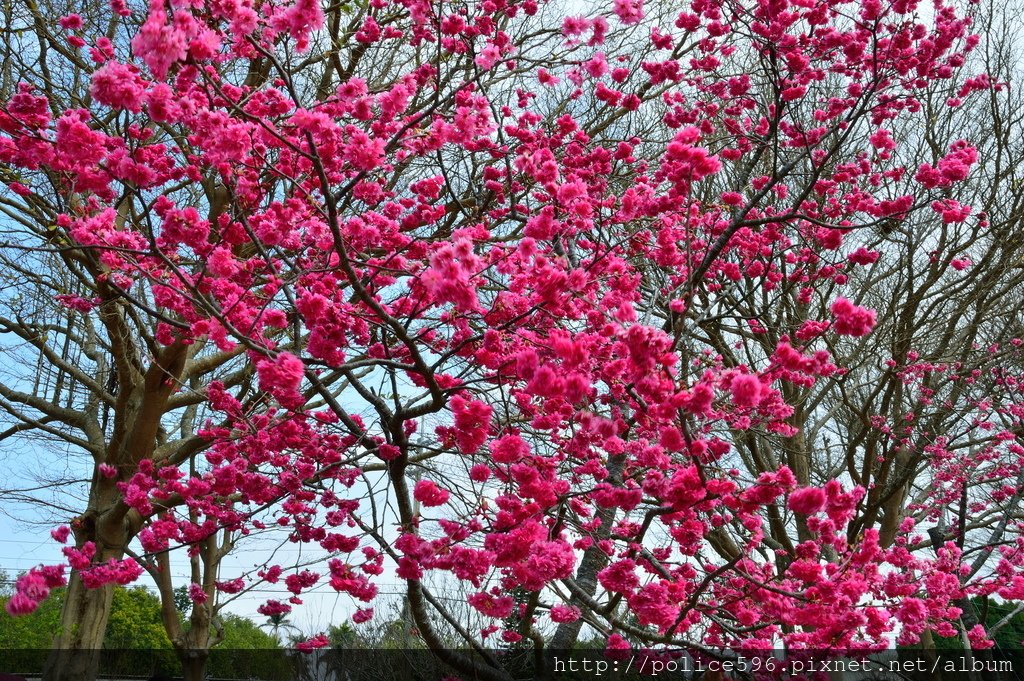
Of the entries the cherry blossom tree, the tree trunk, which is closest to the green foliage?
the tree trunk

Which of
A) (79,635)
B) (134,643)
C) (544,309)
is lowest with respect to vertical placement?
(134,643)

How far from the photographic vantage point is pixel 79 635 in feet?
25.3

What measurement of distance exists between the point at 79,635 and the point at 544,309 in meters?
7.38

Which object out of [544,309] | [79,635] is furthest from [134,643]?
[544,309]

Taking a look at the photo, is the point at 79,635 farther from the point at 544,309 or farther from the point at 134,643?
the point at 134,643

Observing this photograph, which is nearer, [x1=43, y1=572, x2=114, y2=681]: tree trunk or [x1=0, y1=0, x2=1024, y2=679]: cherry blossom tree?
[x1=0, y1=0, x2=1024, y2=679]: cherry blossom tree

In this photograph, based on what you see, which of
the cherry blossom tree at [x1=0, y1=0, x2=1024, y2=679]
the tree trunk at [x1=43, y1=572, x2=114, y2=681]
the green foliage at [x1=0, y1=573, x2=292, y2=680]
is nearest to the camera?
the cherry blossom tree at [x1=0, y1=0, x2=1024, y2=679]

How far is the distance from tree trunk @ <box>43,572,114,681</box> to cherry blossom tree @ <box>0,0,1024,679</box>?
0.05 metres

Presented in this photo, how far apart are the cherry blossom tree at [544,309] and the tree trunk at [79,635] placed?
0.15 feet

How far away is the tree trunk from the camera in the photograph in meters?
7.57

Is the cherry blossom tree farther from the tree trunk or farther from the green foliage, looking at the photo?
the green foliage

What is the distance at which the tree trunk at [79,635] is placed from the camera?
7570mm

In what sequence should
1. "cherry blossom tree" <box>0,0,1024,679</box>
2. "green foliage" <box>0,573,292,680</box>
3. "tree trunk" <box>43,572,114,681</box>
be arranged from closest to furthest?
"cherry blossom tree" <box>0,0,1024,679</box> → "tree trunk" <box>43,572,114,681</box> → "green foliage" <box>0,573,292,680</box>

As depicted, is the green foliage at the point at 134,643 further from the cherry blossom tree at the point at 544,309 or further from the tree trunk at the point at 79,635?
the cherry blossom tree at the point at 544,309
